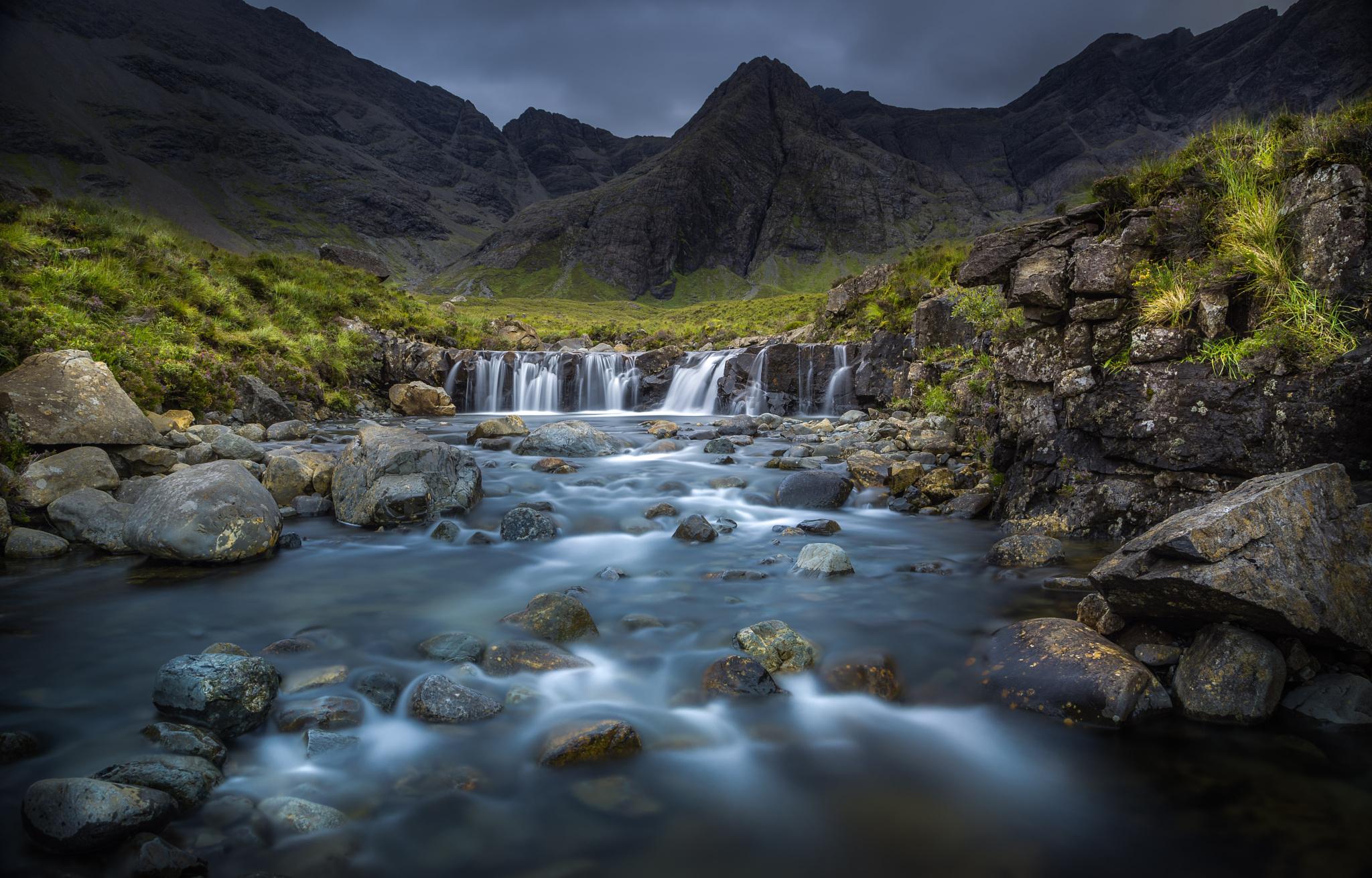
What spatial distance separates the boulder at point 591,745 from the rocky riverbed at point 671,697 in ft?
0.08

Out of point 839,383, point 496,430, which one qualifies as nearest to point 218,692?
point 496,430

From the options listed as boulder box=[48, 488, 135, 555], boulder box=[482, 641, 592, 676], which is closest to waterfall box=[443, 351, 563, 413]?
boulder box=[48, 488, 135, 555]

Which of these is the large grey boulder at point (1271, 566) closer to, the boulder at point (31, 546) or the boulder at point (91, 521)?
the boulder at point (91, 521)

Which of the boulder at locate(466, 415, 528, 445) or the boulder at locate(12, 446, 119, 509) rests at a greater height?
the boulder at locate(466, 415, 528, 445)

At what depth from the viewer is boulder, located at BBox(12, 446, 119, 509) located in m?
7.28

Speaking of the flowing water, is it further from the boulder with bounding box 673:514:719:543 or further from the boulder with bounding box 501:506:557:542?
the boulder with bounding box 673:514:719:543

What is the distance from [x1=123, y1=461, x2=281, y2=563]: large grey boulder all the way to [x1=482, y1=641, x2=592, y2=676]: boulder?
154 inches

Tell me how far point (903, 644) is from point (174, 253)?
2282cm

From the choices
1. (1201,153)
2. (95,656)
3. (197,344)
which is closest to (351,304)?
(197,344)

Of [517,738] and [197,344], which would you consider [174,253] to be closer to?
[197,344]

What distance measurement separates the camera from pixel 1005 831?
3379mm

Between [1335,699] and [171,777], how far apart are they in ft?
22.6

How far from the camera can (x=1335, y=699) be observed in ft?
12.6

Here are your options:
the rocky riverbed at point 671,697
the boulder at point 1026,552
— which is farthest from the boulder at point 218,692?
the boulder at point 1026,552
